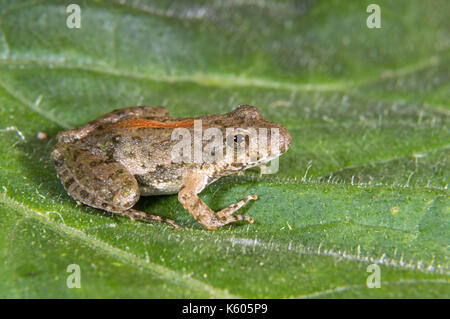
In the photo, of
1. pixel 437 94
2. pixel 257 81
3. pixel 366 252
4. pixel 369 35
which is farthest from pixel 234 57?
pixel 366 252

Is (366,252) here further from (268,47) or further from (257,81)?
(268,47)

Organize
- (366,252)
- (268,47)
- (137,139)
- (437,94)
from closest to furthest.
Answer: (366,252), (137,139), (437,94), (268,47)

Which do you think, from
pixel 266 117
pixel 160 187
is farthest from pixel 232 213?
pixel 266 117

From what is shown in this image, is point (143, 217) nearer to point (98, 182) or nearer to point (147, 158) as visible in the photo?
point (98, 182)

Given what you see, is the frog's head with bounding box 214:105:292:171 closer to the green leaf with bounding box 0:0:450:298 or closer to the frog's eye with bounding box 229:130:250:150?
the frog's eye with bounding box 229:130:250:150

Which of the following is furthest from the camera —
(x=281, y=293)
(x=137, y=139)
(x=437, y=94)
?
(x=437, y=94)

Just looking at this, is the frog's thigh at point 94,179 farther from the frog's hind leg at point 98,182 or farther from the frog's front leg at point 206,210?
the frog's front leg at point 206,210
